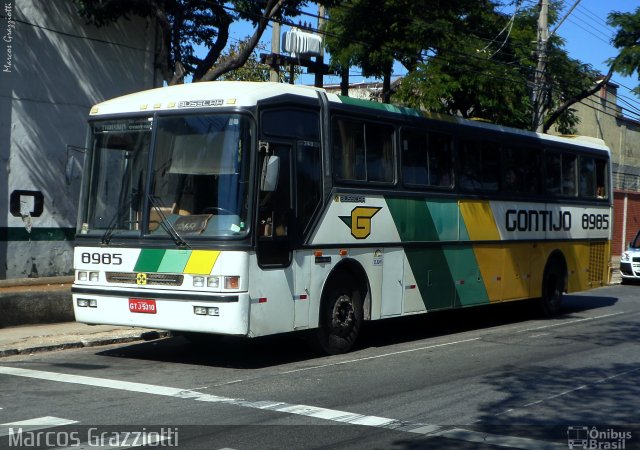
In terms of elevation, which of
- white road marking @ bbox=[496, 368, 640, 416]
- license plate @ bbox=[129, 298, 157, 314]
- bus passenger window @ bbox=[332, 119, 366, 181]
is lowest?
white road marking @ bbox=[496, 368, 640, 416]

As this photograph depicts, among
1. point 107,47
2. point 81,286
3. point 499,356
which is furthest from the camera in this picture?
point 107,47

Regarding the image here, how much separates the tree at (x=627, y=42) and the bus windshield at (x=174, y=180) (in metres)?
22.0

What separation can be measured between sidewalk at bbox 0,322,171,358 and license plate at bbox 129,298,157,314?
200 centimetres

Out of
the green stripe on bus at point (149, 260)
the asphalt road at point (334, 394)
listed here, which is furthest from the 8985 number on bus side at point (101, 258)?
the asphalt road at point (334, 394)

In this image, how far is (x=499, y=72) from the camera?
86.2 ft

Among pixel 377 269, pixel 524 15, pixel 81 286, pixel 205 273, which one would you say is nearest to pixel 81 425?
pixel 205 273

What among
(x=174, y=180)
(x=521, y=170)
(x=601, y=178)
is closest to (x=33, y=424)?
(x=174, y=180)

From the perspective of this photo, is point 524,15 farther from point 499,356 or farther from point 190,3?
point 499,356

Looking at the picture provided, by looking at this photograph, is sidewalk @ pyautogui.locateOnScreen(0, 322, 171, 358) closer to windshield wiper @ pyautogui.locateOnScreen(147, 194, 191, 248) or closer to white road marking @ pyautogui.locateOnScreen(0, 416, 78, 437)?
windshield wiper @ pyautogui.locateOnScreen(147, 194, 191, 248)

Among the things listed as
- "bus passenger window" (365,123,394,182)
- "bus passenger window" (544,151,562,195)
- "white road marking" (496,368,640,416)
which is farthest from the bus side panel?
"bus passenger window" (544,151,562,195)

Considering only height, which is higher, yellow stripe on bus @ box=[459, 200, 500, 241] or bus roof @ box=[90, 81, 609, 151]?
bus roof @ box=[90, 81, 609, 151]

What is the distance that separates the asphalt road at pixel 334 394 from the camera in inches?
296

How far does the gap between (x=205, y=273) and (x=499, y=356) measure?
174 inches

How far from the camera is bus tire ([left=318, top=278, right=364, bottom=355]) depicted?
39.0 ft
